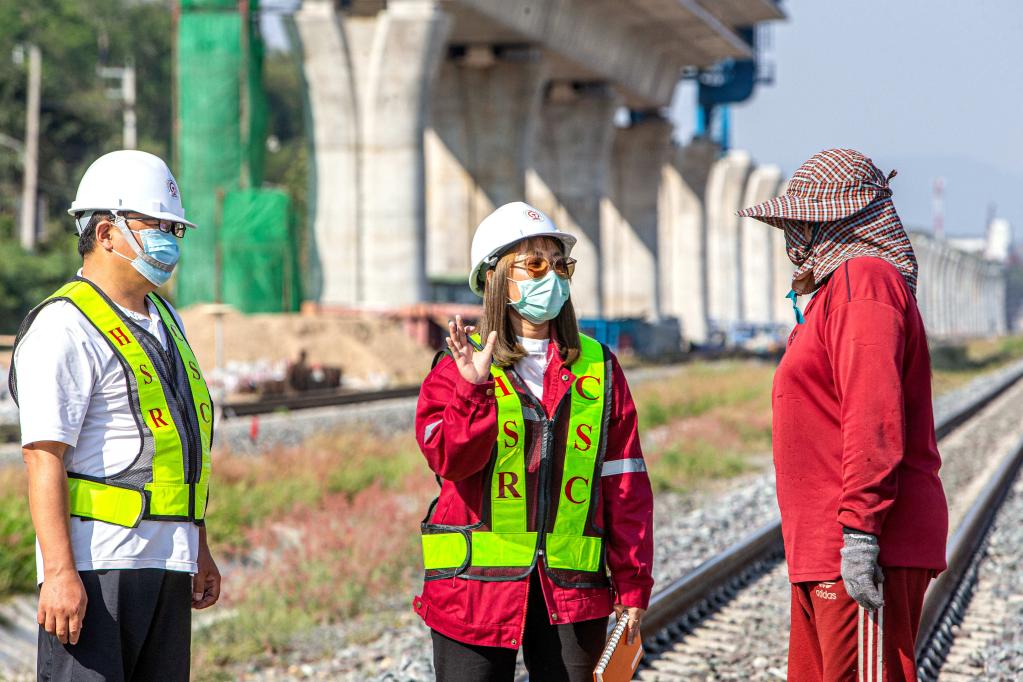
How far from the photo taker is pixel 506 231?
12.4 ft

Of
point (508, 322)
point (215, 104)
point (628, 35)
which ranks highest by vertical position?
point (628, 35)

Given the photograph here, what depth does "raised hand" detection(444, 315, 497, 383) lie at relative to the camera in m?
3.55

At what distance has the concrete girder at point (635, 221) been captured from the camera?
174ft

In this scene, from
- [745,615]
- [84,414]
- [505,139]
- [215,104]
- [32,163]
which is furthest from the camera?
[505,139]

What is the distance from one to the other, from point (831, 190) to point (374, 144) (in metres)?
26.5

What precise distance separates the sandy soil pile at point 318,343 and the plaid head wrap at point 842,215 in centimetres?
1979

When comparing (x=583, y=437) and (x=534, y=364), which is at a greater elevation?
(x=534, y=364)

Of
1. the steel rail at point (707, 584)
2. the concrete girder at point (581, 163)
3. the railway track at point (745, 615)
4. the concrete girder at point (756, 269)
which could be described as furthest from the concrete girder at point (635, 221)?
the steel rail at point (707, 584)

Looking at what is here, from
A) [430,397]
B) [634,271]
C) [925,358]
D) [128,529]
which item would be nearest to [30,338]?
[128,529]

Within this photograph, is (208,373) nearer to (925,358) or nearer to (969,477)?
(969,477)

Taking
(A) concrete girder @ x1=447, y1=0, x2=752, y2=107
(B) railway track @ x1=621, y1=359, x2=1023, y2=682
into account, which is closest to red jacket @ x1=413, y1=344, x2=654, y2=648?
(B) railway track @ x1=621, y1=359, x2=1023, y2=682

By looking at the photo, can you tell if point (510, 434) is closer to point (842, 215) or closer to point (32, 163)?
point (842, 215)

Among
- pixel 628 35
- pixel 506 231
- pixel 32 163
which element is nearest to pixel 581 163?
pixel 628 35

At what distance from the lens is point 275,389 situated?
21516mm
